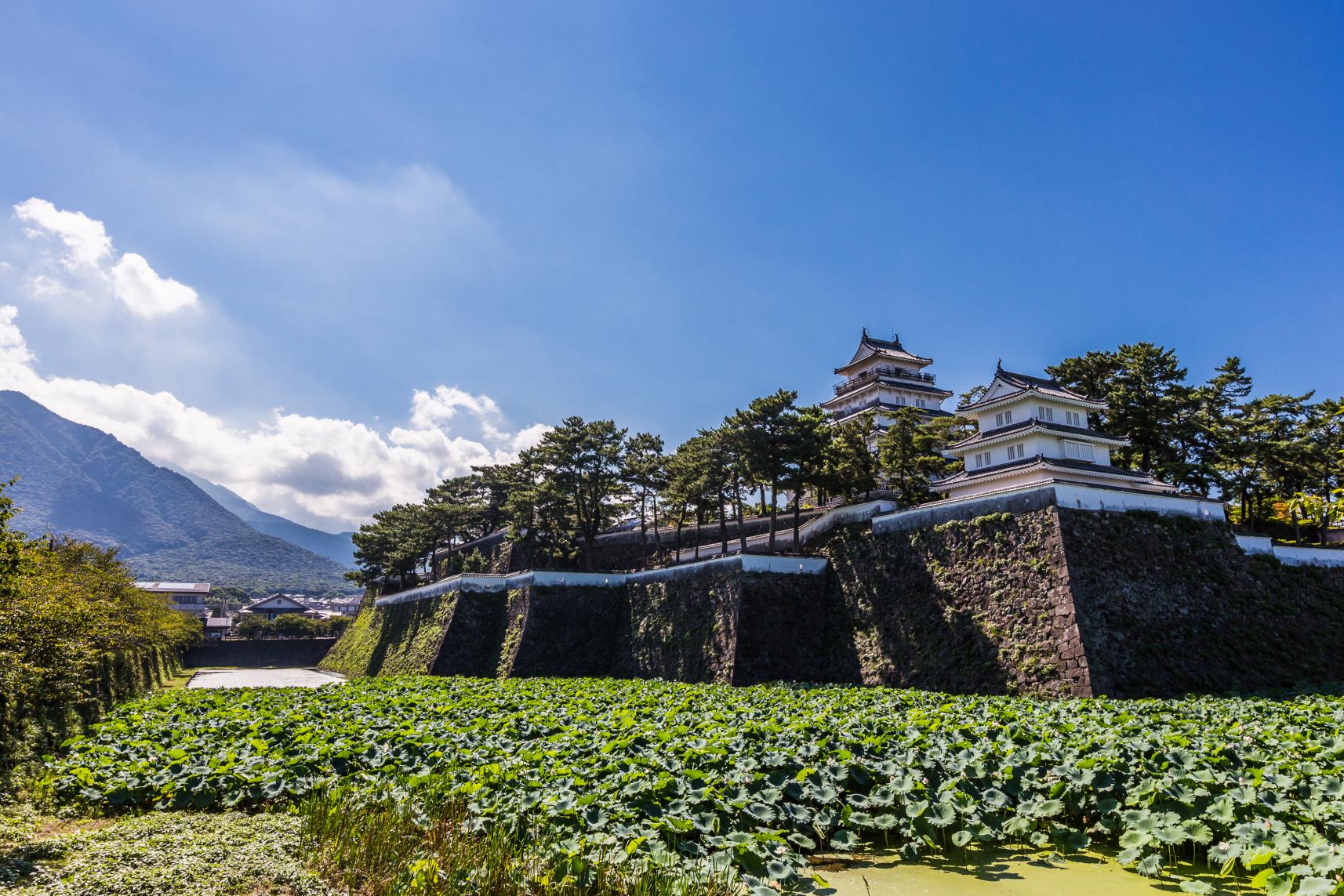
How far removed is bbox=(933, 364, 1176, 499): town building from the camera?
23.0m

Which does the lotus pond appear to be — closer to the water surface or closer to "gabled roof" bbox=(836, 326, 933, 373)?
the water surface

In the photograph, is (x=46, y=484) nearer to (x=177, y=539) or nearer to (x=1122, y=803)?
(x=177, y=539)

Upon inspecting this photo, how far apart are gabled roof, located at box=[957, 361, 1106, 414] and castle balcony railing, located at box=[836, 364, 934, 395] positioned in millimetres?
12139

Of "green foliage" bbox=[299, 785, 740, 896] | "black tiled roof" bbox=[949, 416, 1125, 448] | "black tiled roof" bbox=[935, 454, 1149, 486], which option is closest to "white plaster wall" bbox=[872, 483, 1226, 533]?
"black tiled roof" bbox=[935, 454, 1149, 486]

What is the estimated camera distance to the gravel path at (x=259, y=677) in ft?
106

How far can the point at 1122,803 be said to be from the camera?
23.6 feet

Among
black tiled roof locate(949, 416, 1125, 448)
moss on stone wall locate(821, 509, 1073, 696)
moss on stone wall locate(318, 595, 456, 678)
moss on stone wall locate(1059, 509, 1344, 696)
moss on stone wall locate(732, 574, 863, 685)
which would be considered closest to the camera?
moss on stone wall locate(1059, 509, 1344, 696)

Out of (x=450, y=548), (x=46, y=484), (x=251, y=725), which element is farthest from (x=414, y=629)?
(x=46, y=484)

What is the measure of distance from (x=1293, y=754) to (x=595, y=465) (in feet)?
83.9

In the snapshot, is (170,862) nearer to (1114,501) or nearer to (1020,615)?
(1020,615)

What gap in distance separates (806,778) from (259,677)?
38.4 meters

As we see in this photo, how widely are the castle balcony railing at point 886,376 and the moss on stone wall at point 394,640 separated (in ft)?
74.8

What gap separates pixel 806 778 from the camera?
7.73 meters

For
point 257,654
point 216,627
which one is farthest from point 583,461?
point 216,627
